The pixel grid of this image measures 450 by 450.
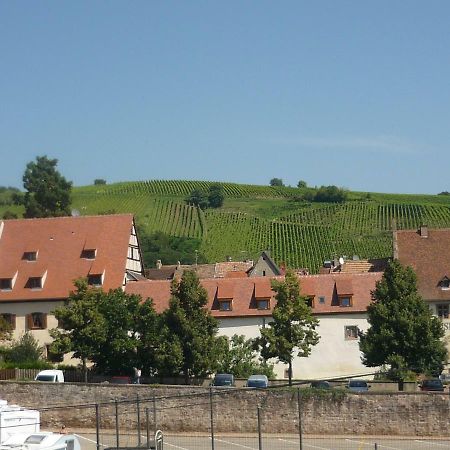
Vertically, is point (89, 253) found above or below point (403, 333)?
above

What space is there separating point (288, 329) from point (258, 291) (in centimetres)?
946

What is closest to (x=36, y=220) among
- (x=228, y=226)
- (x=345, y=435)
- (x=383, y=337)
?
(x=383, y=337)

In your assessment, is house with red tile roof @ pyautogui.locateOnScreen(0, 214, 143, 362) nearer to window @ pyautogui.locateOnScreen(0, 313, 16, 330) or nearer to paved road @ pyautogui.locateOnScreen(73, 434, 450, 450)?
window @ pyautogui.locateOnScreen(0, 313, 16, 330)

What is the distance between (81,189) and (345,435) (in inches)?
5816

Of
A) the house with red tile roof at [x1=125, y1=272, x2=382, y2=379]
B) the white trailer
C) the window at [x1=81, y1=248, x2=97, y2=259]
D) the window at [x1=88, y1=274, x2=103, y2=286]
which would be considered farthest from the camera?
the window at [x1=81, y1=248, x2=97, y2=259]

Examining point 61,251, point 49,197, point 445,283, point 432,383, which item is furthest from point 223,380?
point 49,197

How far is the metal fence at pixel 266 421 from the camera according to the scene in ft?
167

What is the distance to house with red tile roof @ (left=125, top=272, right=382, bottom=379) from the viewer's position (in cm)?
6906

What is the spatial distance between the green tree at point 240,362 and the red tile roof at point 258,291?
6.44 m

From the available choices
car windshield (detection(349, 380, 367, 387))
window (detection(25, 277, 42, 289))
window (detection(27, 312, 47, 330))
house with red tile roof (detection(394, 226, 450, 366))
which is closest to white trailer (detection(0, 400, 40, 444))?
car windshield (detection(349, 380, 367, 387))

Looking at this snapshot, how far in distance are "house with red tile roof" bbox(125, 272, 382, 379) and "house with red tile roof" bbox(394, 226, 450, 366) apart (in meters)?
3.55

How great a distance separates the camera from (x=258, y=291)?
72.4 metres

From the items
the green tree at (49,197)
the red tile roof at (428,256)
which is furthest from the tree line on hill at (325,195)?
the red tile roof at (428,256)

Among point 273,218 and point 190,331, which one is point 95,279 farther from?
point 273,218
